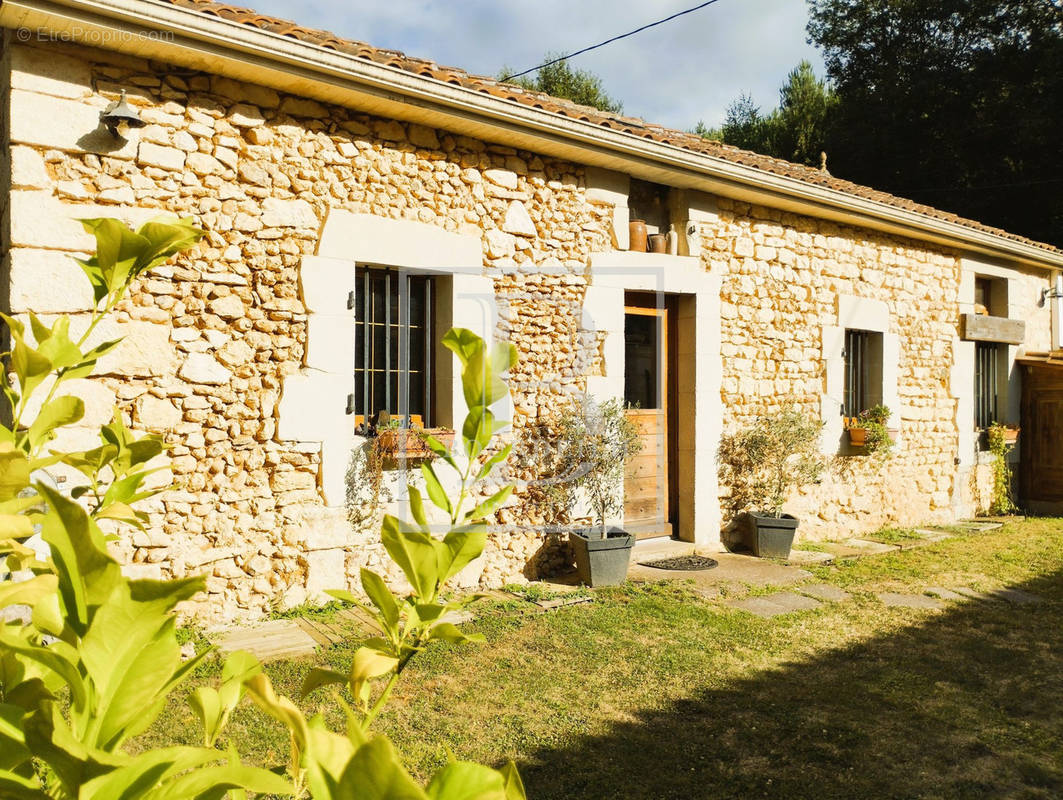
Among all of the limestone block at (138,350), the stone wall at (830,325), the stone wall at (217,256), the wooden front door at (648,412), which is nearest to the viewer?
the stone wall at (217,256)

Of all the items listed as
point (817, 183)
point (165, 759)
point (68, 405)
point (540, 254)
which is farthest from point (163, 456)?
point (817, 183)

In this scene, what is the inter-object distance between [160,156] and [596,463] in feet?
12.1

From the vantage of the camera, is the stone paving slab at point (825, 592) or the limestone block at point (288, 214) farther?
the stone paving slab at point (825, 592)

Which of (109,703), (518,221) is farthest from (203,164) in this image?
(109,703)

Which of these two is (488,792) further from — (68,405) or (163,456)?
(163,456)

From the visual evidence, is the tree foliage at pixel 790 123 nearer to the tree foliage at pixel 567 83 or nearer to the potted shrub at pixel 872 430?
the tree foliage at pixel 567 83

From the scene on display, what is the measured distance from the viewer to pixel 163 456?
186 inches

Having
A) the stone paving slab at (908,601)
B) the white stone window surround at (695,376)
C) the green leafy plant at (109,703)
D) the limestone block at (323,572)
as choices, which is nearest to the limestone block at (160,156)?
the limestone block at (323,572)

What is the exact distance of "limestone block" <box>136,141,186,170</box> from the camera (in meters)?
4.63

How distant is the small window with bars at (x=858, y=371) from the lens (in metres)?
8.77

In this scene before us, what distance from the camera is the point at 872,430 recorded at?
27.3ft

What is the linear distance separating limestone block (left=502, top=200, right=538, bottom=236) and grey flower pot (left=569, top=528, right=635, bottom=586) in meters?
2.38

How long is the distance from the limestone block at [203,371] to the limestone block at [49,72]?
1.56 meters

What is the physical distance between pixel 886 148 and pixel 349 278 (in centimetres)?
1732
